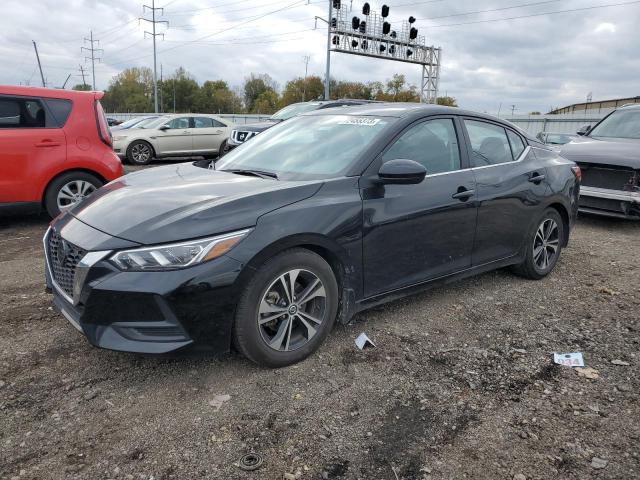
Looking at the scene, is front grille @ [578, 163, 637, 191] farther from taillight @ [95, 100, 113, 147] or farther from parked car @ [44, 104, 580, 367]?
taillight @ [95, 100, 113, 147]

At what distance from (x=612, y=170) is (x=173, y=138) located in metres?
11.7

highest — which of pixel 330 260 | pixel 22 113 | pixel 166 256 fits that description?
pixel 22 113

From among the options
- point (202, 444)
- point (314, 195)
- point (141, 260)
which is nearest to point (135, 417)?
point (202, 444)

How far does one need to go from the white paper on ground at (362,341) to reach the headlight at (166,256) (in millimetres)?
1287

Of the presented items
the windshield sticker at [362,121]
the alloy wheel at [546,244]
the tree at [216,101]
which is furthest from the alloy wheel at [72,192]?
the tree at [216,101]

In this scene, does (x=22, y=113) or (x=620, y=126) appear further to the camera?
(x=620, y=126)

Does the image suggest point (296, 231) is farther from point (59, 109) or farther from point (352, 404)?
point (59, 109)

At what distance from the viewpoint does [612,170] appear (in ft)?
23.4

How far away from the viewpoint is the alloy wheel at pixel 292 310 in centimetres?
297

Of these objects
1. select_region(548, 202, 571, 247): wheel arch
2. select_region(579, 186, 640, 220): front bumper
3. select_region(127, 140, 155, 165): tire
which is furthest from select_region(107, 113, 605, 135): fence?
select_region(548, 202, 571, 247): wheel arch

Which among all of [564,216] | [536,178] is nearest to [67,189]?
[536,178]

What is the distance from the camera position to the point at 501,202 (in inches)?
168

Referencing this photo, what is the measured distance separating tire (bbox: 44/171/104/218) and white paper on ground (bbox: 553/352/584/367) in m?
5.62

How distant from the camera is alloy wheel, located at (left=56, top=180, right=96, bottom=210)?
20.8ft
